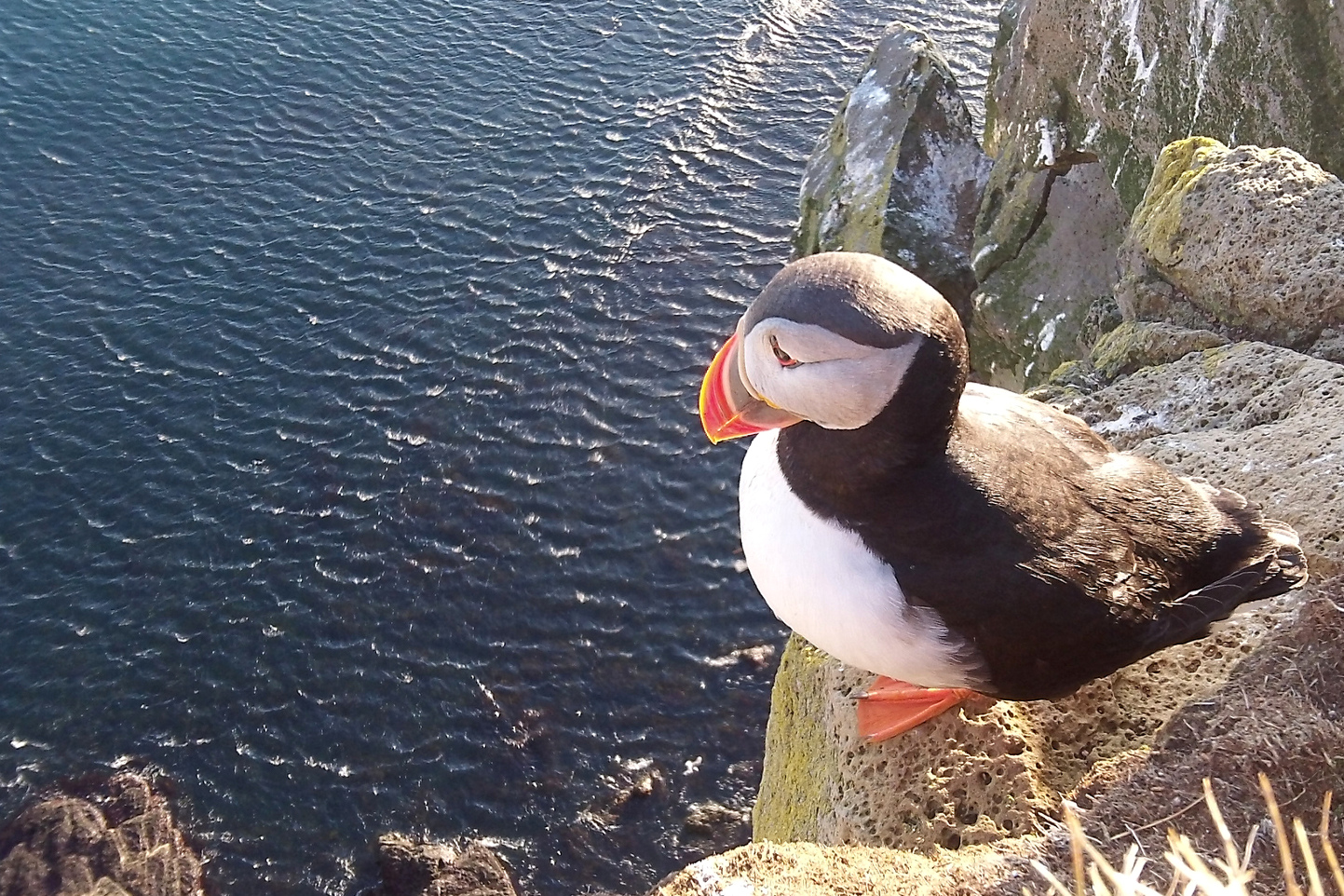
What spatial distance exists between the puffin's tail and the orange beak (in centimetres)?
195

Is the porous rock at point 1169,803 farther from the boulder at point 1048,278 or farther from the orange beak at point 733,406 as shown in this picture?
the boulder at point 1048,278

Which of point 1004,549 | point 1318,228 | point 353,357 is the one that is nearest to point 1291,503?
point 1004,549

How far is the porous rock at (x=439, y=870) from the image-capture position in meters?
13.2

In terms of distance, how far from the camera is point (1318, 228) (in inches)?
279

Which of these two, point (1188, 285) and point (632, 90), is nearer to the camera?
point (1188, 285)

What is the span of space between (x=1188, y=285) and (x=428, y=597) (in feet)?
41.2

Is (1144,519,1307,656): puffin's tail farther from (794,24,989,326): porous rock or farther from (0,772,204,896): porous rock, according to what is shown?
(0,772,204,896): porous rock

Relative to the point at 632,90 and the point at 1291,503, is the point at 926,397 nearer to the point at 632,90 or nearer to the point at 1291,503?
the point at 1291,503

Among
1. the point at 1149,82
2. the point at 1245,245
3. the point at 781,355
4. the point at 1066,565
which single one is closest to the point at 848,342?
the point at 781,355

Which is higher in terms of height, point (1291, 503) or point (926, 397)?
point (926, 397)

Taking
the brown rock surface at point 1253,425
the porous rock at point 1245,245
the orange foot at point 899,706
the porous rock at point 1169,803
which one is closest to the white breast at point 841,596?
the orange foot at point 899,706

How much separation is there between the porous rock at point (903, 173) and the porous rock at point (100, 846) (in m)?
13.7

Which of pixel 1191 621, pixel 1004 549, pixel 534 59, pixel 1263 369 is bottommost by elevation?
pixel 1191 621

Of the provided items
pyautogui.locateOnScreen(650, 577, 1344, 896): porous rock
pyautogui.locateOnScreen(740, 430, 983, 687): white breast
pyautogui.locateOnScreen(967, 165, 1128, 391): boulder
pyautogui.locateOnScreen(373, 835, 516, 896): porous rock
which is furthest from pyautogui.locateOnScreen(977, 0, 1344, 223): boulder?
pyautogui.locateOnScreen(373, 835, 516, 896): porous rock
